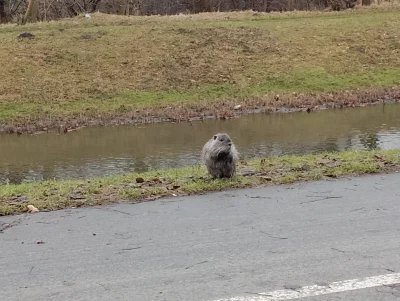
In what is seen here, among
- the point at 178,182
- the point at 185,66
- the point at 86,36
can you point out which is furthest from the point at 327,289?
the point at 86,36

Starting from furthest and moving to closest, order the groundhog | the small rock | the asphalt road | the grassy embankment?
the small rock → the grassy embankment → the groundhog → the asphalt road

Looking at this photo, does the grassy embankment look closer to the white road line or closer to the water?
the water

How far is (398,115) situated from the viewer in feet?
63.3

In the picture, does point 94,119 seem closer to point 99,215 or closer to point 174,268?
point 99,215

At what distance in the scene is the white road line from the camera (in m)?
5.00

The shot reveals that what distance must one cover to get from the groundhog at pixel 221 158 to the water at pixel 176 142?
392 cm

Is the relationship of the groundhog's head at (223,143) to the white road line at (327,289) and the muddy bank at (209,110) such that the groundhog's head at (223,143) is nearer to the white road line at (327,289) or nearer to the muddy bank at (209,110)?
the white road line at (327,289)

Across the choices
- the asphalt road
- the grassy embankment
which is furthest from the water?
the asphalt road

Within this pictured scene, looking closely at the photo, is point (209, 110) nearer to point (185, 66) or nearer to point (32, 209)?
point (185, 66)

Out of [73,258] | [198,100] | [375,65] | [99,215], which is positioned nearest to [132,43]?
[198,100]

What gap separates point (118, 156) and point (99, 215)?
7427mm

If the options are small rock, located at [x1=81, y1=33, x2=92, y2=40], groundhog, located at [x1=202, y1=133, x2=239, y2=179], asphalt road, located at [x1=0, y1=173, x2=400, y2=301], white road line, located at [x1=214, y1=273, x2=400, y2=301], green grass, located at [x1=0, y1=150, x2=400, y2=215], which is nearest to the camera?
white road line, located at [x1=214, y1=273, x2=400, y2=301]

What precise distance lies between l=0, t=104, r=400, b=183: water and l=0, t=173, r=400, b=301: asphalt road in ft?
17.7

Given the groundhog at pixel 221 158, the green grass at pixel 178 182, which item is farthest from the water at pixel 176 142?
the groundhog at pixel 221 158
